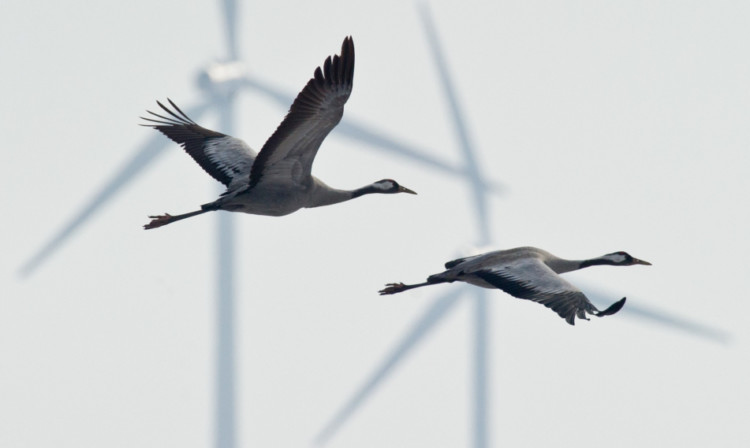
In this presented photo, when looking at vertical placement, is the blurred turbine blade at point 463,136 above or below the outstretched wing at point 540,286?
above

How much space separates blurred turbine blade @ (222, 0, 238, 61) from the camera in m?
64.9

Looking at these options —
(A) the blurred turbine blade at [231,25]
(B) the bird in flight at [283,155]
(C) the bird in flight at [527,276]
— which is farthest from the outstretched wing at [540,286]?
(A) the blurred turbine blade at [231,25]

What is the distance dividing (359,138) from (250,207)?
21.0 meters

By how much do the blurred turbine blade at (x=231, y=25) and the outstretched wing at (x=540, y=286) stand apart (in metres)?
25.2

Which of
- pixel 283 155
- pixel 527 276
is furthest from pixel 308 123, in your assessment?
pixel 527 276

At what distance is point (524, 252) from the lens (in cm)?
4256

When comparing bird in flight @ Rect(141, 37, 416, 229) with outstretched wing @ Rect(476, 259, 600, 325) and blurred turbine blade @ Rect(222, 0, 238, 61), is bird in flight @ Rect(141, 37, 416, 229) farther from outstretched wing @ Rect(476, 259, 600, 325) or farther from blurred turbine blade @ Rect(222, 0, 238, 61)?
blurred turbine blade @ Rect(222, 0, 238, 61)

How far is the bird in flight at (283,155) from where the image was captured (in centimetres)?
3897

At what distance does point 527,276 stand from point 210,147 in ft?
27.9

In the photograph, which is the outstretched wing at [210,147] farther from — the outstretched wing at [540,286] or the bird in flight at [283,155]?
the outstretched wing at [540,286]

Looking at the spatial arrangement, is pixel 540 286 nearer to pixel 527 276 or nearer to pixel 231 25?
pixel 527 276

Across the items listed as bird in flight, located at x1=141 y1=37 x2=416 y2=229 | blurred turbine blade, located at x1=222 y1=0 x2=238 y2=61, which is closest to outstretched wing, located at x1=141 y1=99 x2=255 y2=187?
bird in flight, located at x1=141 y1=37 x2=416 y2=229

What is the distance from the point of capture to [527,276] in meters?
41.3

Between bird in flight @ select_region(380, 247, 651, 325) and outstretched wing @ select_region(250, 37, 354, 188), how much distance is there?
3805 millimetres
